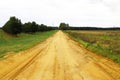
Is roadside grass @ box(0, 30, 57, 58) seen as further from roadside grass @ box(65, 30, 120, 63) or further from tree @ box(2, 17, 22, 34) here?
tree @ box(2, 17, 22, 34)

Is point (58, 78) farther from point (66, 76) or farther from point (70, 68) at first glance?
point (70, 68)

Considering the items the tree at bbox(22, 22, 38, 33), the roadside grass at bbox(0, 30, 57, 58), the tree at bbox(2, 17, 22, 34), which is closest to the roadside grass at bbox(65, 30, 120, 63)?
the roadside grass at bbox(0, 30, 57, 58)

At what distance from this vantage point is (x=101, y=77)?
1232cm

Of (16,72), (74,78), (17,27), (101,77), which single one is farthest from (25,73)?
(17,27)

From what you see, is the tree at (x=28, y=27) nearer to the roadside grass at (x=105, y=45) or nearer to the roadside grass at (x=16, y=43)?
the roadside grass at (x=16, y=43)

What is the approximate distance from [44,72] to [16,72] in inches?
54.3

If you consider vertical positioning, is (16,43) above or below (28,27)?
above

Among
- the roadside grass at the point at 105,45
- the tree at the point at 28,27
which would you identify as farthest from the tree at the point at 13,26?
the roadside grass at the point at 105,45

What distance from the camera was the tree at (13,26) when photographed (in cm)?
7731

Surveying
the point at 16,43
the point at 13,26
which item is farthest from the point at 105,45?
the point at 13,26

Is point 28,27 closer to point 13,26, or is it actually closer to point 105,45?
point 13,26

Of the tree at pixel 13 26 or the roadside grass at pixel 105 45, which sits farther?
the tree at pixel 13 26

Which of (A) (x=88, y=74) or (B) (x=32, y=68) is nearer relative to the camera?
(A) (x=88, y=74)

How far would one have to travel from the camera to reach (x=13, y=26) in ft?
255
